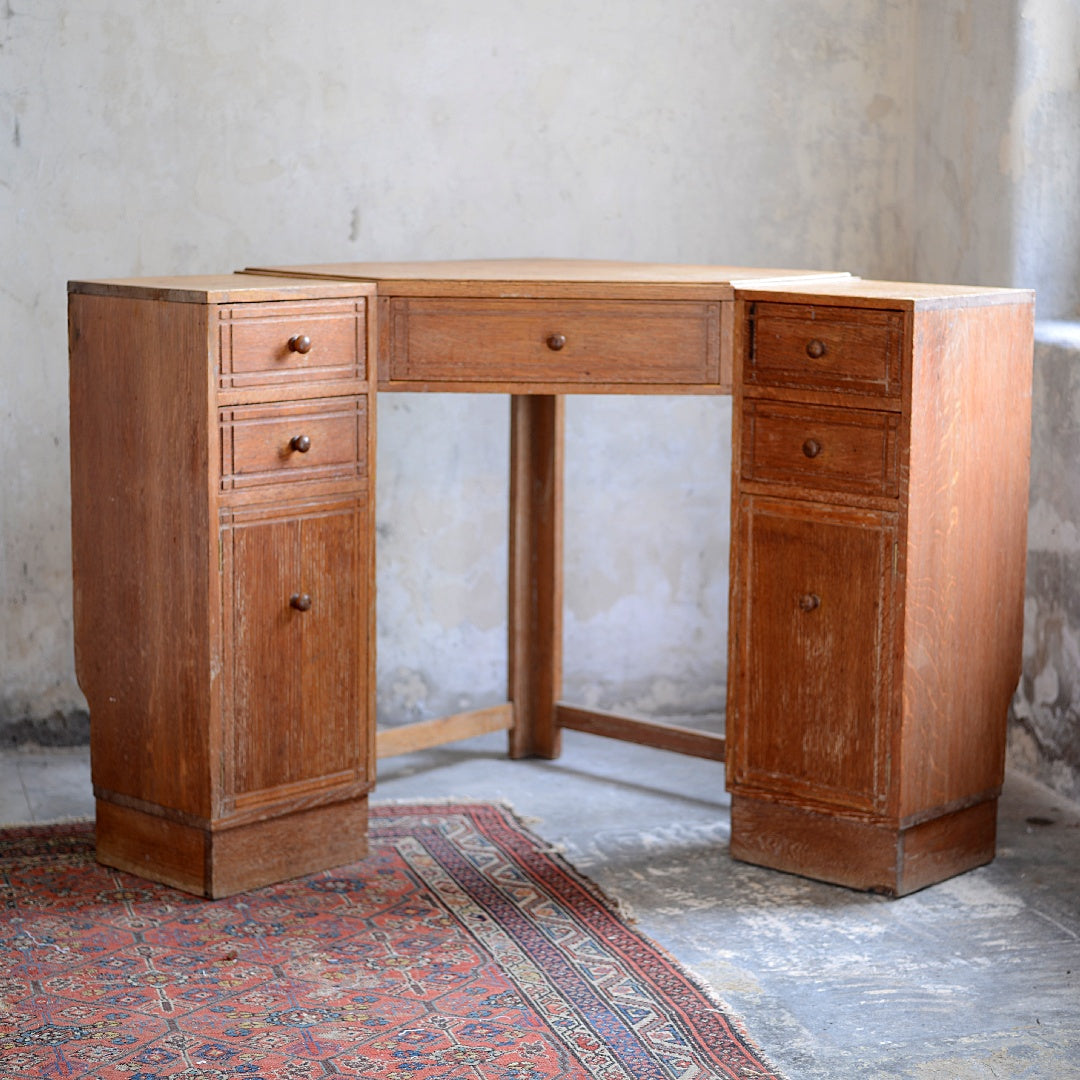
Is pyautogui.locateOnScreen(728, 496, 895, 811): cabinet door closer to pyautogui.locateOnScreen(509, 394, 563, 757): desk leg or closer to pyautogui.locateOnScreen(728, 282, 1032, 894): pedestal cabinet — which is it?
pyautogui.locateOnScreen(728, 282, 1032, 894): pedestal cabinet

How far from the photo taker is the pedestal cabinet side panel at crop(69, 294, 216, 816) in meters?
3.16

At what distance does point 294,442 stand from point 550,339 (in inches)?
21.8

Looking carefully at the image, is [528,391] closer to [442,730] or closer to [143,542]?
[143,542]

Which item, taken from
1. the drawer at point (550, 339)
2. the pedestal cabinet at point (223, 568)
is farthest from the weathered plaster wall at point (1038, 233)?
the pedestal cabinet at point (223, 568)

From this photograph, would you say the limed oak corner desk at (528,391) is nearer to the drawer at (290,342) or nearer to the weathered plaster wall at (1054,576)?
the drawer at (290,342)

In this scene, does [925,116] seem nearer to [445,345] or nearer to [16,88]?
[445,345]

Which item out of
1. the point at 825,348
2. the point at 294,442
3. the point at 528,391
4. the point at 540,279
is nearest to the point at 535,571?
the point at 528,391

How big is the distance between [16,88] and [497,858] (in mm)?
2118

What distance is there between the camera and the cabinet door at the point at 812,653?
10.7 ft

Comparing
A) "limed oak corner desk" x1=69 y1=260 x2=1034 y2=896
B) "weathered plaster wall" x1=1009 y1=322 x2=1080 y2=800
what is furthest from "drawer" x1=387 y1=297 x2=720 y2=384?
"weathered plaster wall" x1=1009 y1=322 x2=1080 y2=800

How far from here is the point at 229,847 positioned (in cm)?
328

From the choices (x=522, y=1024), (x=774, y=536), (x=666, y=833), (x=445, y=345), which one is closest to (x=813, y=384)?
(x=774, y=536)

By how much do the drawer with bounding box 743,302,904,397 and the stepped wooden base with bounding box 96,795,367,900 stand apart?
1198mm

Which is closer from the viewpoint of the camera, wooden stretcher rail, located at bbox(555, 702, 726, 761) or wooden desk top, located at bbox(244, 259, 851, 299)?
wooden desk top, located at bbox(244, 259, 851, 299)
